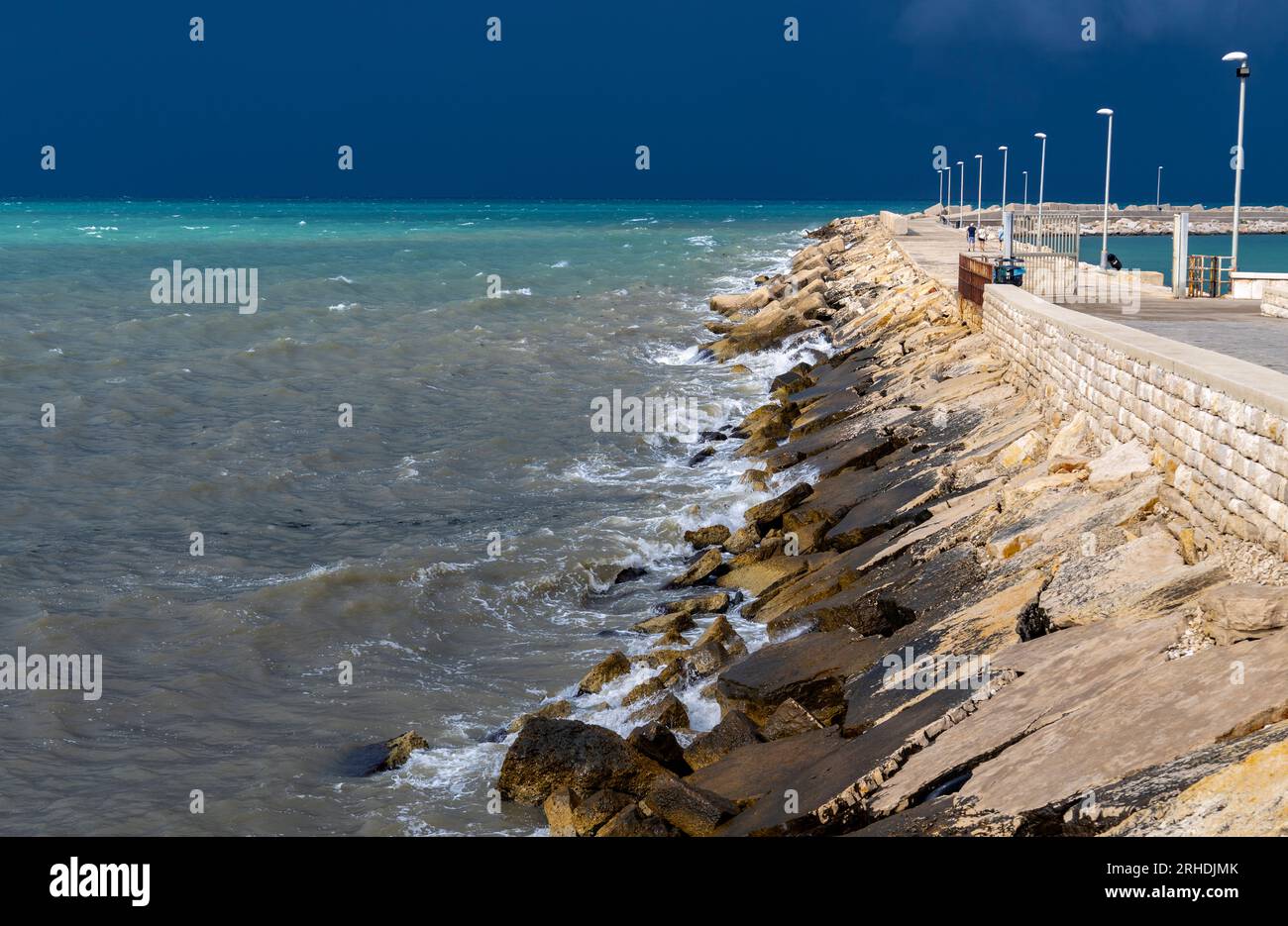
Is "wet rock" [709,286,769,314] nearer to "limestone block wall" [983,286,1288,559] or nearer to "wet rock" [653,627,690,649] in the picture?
"limestone block wall" [983,286,1288,559]

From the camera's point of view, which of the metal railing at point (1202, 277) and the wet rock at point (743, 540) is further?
the metal railing at point (1202, 277)

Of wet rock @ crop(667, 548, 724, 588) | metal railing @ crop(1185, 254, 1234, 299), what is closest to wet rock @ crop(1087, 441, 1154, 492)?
wet rock @ crop(667, 548, 724, 588)

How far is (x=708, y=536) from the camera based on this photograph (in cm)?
1548

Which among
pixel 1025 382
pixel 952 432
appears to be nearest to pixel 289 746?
pixel 952 432

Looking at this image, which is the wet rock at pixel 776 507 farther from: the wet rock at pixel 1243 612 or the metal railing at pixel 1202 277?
the metal railing at pixel 1202 277

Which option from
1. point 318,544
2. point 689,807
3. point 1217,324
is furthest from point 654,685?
point 1217,324

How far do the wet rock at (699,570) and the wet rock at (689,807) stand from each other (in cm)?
601

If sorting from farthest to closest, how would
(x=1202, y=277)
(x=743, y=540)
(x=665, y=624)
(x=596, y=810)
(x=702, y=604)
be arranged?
(x=1202, y=277), (x=743, y=540), (x=702, y=604), (x=665, y=624), (x=596, y=810)

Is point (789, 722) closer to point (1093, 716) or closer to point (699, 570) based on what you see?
point (1093, 716)

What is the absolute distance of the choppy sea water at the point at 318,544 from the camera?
32.5ft

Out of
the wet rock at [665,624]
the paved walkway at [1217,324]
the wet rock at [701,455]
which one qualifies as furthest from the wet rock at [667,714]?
the wet rock at [701,455]

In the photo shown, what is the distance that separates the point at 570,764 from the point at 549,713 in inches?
70.1
